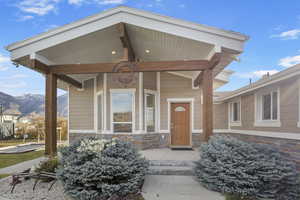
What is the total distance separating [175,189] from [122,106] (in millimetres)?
4323

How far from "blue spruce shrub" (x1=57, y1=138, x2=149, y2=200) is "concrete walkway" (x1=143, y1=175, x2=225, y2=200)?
350mm

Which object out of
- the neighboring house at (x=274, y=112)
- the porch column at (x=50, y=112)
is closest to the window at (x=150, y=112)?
the neighboring house at (x=274, y=112)

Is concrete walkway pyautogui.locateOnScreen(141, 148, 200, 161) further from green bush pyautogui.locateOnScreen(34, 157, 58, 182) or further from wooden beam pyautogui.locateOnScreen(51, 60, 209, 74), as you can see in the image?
wooden beam pyautogui.locateOnScreen(51, 60, 209, 74)

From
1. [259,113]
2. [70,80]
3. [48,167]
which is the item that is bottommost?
[48,167]

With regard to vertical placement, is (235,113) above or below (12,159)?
above

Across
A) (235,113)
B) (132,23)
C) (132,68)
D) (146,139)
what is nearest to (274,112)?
(235,113)

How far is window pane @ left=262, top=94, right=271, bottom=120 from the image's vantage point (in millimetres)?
5537

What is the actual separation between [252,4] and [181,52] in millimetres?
5686

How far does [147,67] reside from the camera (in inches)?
199

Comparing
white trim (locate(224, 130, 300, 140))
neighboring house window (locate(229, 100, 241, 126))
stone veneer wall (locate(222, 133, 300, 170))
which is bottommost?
stone veneer wall (locate(222, 133, 300, 170))

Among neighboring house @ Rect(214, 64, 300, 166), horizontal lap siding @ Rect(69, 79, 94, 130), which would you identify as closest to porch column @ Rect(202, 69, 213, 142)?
neighboring house @ Rect(214, 64, 300, 166)

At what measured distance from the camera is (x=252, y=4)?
337 inches

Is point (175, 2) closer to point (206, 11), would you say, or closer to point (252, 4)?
point (206, 11)

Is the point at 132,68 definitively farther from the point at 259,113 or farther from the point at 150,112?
the point at 259,113
